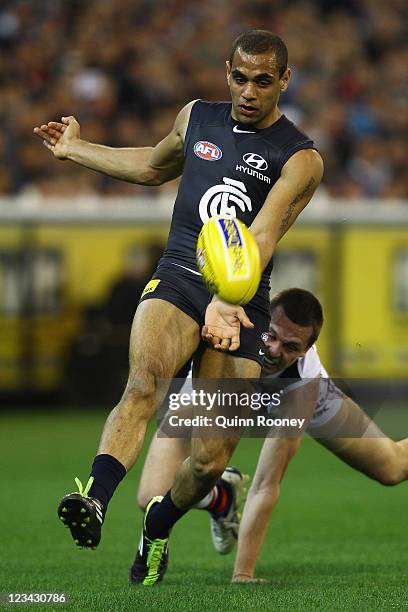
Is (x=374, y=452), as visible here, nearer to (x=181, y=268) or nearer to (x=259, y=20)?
(x=181, y=268)

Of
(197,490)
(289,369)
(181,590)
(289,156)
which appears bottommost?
(181,590)

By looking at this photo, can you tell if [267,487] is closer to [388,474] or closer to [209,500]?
[388,474]

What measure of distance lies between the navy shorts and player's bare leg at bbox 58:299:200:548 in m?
0.05

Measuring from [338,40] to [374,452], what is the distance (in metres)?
14.1

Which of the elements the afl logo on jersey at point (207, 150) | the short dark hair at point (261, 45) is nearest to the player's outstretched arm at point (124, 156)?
the afl logo on jersey at point (207, 150)

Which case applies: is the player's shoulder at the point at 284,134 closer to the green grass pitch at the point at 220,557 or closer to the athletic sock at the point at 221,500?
the green grass pitch at the point at 220,557

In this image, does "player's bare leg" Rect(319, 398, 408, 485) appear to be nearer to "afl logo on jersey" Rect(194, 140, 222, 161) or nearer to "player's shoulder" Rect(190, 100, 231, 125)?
"afl logo on jersey" Rect(194, 140, 222, 161)

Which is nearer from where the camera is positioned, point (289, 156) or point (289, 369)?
point (289, 156)

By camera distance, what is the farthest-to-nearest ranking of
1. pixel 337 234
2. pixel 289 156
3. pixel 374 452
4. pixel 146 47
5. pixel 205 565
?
pixel 146 47 → pixel 337 234 → pixel 205 565 → pixel 374 452 → pixel 289 156

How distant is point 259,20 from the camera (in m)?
19.8

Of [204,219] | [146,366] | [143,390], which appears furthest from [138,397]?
[204,219]

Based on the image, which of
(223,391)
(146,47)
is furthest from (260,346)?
(146,47)

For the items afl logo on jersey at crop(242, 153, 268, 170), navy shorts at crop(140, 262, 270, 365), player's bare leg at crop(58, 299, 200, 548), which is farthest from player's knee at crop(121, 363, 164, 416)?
afl logo on jersey at crop(242, 153, 268, 170)

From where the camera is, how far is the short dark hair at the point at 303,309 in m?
6.46
